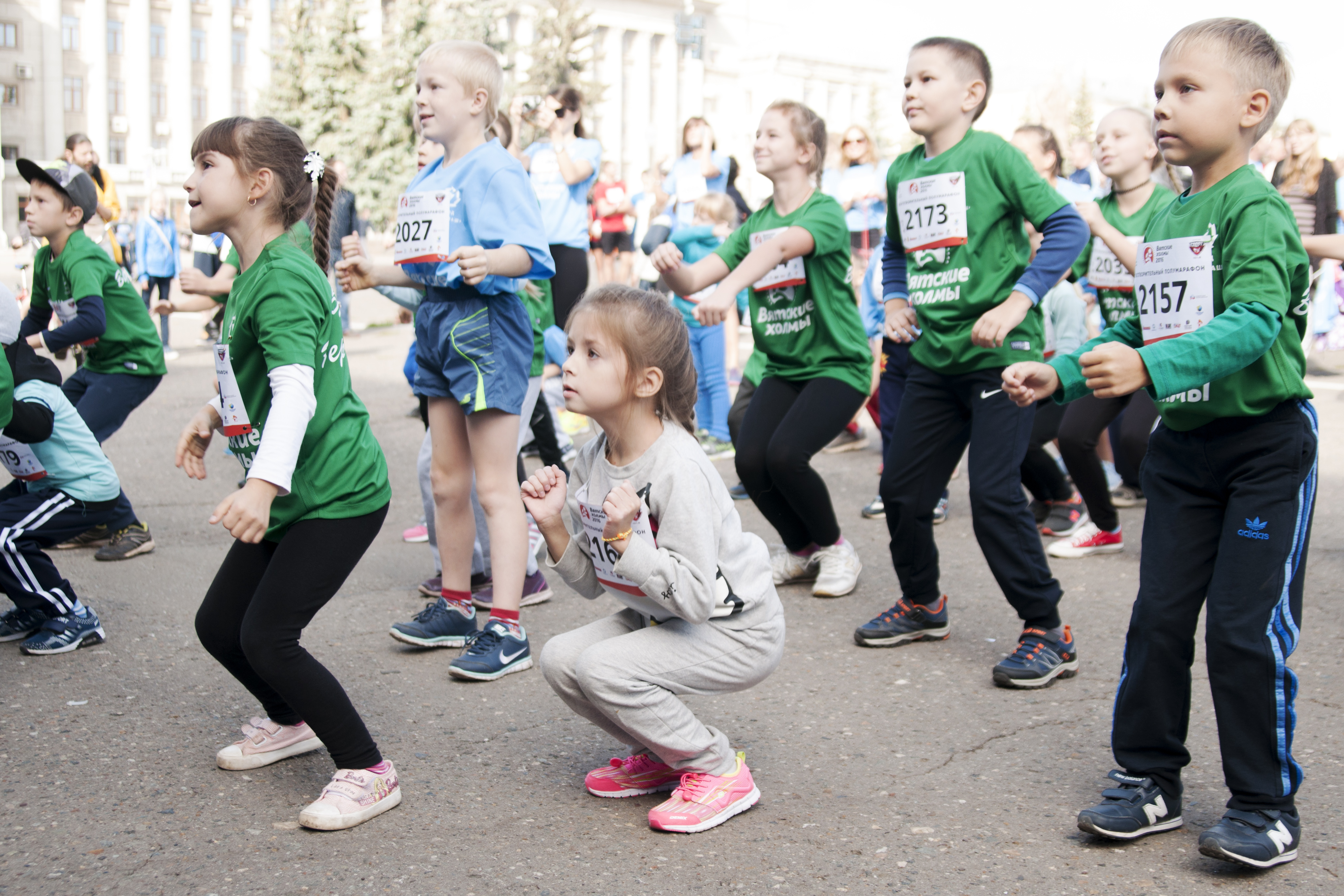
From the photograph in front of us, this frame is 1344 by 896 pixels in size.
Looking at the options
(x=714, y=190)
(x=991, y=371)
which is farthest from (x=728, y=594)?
(x=714, y=190)

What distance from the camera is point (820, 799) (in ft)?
10.3

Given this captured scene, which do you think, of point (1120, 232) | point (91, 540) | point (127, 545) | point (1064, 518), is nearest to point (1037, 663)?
point (1064, 518)

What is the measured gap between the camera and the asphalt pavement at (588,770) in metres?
2.71

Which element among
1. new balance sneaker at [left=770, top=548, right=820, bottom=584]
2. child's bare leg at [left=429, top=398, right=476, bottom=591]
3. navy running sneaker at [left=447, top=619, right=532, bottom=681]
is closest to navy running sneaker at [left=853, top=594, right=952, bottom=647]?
new balance sneaker at [left=770, top=548, right=820, bottom=584]

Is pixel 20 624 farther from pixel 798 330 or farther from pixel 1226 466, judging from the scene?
pixel 1226 466

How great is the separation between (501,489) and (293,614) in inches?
54.3

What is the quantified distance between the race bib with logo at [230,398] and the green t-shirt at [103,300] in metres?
2.58

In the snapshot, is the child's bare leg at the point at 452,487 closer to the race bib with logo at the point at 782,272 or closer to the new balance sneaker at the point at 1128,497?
the race bib with logo at the point at 782,272

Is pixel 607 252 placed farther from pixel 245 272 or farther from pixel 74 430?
pixel 245 272

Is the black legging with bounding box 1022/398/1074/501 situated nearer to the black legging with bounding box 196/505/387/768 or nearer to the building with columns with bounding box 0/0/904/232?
the black legging with bounding box 196/505/387/768

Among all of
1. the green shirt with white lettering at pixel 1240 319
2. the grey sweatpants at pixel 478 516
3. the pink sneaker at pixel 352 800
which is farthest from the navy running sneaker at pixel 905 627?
the pink sneaker at pixel 352 800

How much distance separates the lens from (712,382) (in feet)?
27.8

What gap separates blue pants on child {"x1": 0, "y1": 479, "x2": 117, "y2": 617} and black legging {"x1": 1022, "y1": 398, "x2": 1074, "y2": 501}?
4167 millimetres

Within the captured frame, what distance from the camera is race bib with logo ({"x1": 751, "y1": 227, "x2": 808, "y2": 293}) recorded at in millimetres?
4969
